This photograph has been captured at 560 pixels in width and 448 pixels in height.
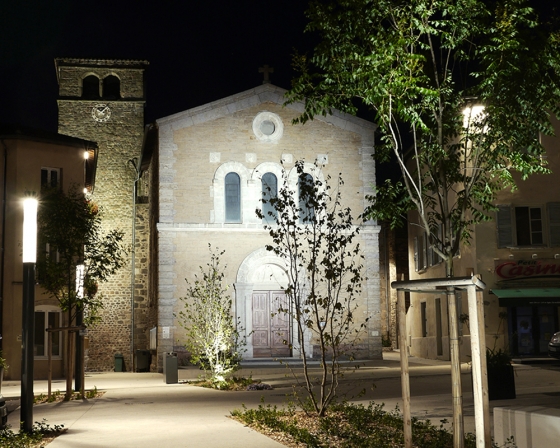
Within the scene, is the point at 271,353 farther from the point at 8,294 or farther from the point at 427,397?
the point at 427,397

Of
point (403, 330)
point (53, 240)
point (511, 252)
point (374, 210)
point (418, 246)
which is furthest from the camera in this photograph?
point (418, 246)

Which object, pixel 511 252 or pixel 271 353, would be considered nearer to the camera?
pixel 511 252

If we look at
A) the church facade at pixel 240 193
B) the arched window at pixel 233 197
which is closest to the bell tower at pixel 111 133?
the church facade at pixel 240 193

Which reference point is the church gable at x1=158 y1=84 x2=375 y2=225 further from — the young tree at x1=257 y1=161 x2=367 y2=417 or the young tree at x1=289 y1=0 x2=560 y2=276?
the young tree at x1=289 y1=0 x2=560 y2=276

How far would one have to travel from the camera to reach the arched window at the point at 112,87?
38.2 meters

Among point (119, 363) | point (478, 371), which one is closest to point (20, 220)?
point (119, 363)


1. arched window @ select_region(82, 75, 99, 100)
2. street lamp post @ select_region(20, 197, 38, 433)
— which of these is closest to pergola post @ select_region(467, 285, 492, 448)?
street lamp post @ select_region(20, 197, 38, 433)

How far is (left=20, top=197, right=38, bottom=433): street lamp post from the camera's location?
10.3 m

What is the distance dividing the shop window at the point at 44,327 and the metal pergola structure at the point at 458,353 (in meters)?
20.0

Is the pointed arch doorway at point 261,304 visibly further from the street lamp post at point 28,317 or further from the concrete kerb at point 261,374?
the street lamp post at point 28,317

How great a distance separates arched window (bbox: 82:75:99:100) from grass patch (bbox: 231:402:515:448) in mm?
27499

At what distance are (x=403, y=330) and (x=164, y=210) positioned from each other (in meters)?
21.6

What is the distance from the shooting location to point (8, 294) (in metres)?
26.1

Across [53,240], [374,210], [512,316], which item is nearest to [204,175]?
[53,240]
